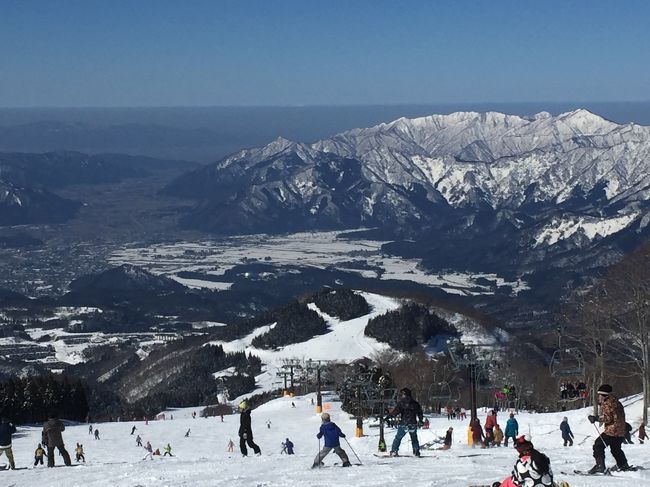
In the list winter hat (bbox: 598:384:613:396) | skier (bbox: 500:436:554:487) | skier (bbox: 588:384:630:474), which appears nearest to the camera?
skier (bbox: 500:436:554:487)

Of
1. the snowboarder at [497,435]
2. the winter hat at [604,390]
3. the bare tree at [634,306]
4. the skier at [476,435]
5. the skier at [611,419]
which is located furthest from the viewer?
the bare tree at [634,306]

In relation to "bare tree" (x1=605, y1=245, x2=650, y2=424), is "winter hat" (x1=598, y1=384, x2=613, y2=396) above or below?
above

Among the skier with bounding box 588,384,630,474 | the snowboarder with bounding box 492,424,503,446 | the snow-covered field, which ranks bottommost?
the snowboarder with bounding box 492,424,503,446

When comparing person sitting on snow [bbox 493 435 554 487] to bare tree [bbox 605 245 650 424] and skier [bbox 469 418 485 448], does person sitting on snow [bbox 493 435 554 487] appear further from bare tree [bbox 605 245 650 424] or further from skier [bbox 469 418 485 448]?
bare tree [bbox 605 245 650 424]

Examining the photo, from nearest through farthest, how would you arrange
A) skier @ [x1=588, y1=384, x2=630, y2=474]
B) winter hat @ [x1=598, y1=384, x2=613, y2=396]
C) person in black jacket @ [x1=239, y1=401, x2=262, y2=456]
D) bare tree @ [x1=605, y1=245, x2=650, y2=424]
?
winter hat @ [x1=598, y1=384, x2=613, y2=396], skier @ [x1=588, y1=384, x2=630, y2=474], person in black jacket @ [x1=239, y1=401, x2=262, y2=456], bare tree @ [x1=605, y1=245, x2=650, y2=424]

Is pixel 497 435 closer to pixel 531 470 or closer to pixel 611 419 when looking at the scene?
pixel 611 419

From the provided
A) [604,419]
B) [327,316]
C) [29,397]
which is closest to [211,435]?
[29,397]

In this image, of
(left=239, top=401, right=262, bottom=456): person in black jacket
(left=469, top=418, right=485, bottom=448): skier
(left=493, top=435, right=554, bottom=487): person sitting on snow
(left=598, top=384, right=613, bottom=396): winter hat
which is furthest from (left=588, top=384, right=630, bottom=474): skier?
(left=469, top=418, right=485, bottom=448): skier

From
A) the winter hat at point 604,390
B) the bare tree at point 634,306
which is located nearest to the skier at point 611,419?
the winter hat at point 604,390

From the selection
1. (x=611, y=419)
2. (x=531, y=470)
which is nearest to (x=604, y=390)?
(x=611, y=419)

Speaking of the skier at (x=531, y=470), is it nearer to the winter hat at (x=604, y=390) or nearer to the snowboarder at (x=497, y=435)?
the winter hat at (x=604, y=390)

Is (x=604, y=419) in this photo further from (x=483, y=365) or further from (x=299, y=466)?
(x=483, y=365)
